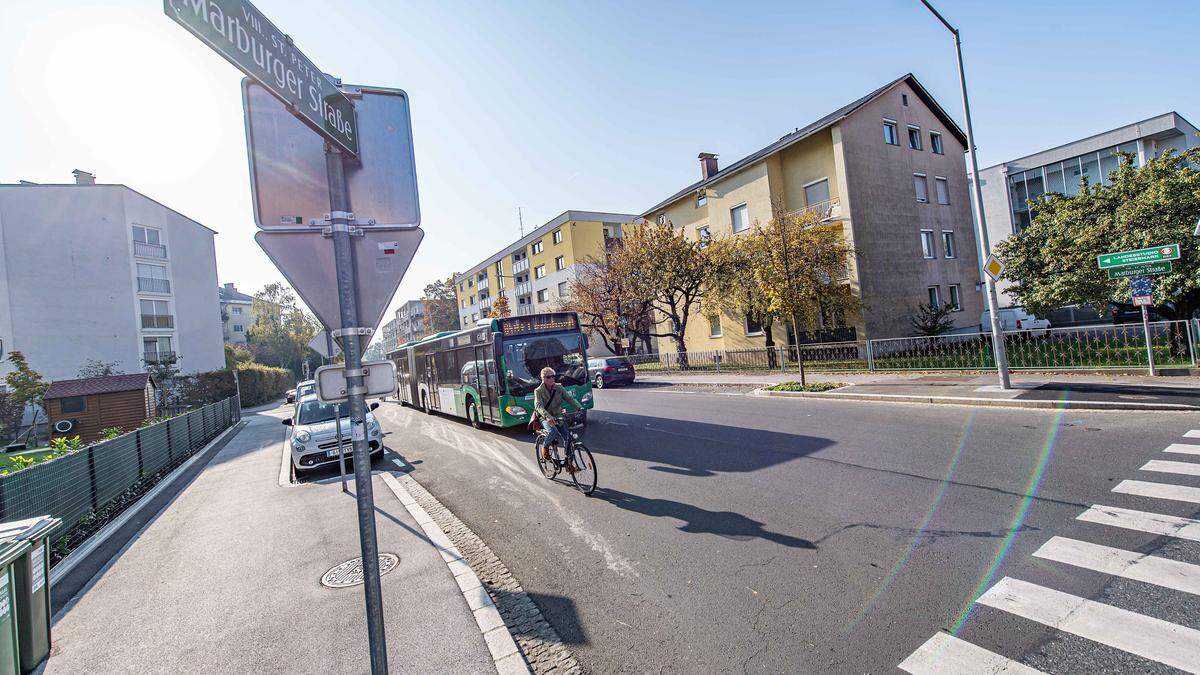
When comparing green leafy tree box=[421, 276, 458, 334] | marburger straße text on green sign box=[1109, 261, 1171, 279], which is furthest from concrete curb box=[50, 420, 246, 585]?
green leafy tree box=[421, 276, 458, 334]

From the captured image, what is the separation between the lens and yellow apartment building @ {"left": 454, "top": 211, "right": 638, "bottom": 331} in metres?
47.6

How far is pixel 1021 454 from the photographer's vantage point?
7.18m

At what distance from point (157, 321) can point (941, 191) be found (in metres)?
52.6

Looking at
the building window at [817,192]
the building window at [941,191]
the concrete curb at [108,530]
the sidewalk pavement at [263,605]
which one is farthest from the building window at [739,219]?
the concrete curb at [108,530]

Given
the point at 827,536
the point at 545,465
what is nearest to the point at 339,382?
the point at 827,536

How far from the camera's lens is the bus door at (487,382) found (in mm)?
12914

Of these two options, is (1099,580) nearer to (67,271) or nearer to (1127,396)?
(1127,396)

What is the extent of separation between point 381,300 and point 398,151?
857 mm

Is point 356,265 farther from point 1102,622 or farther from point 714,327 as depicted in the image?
point 714,327

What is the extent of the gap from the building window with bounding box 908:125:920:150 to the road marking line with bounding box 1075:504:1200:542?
27.4 metres

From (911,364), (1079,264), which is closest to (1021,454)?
(911,364)

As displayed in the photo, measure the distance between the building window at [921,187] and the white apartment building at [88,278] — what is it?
4548 centimetres

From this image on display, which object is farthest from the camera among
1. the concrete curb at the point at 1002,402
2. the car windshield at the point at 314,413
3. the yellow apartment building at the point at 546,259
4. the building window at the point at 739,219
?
the yellow apartment building at the point at 546,259

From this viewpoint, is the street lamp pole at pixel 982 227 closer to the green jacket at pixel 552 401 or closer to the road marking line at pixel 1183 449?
the road marking line at pixel 1183 449
